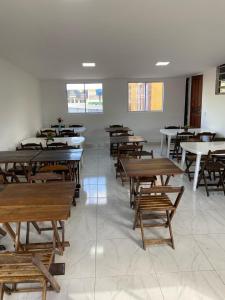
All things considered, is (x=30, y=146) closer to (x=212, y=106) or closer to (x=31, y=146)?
(x=31, y=146)

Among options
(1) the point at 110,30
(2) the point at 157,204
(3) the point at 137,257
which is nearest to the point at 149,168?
(2) the point at 157,204

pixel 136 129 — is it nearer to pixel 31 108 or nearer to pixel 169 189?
pixel 31 108

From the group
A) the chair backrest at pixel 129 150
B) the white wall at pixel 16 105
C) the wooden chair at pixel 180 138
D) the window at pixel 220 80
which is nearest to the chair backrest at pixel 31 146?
the white wall at pixel 16 105

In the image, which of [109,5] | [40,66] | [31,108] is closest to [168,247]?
[109,5]

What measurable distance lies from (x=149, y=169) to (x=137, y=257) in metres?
1.10

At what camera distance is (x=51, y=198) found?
6.68 feet

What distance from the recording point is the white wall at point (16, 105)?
184 inches

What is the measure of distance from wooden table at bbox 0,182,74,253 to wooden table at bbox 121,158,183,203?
0.92 metres

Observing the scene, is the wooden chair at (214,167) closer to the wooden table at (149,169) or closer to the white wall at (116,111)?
the wooden table at (149,169)

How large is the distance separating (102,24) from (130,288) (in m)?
2.73

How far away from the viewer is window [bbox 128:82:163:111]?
327 inches

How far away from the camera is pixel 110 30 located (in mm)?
2914

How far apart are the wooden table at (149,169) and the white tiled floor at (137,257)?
0.63m

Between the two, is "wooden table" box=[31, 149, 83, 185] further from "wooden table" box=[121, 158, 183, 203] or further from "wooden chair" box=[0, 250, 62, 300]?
"wooden chair" box=[0, 250, 62, 300]
